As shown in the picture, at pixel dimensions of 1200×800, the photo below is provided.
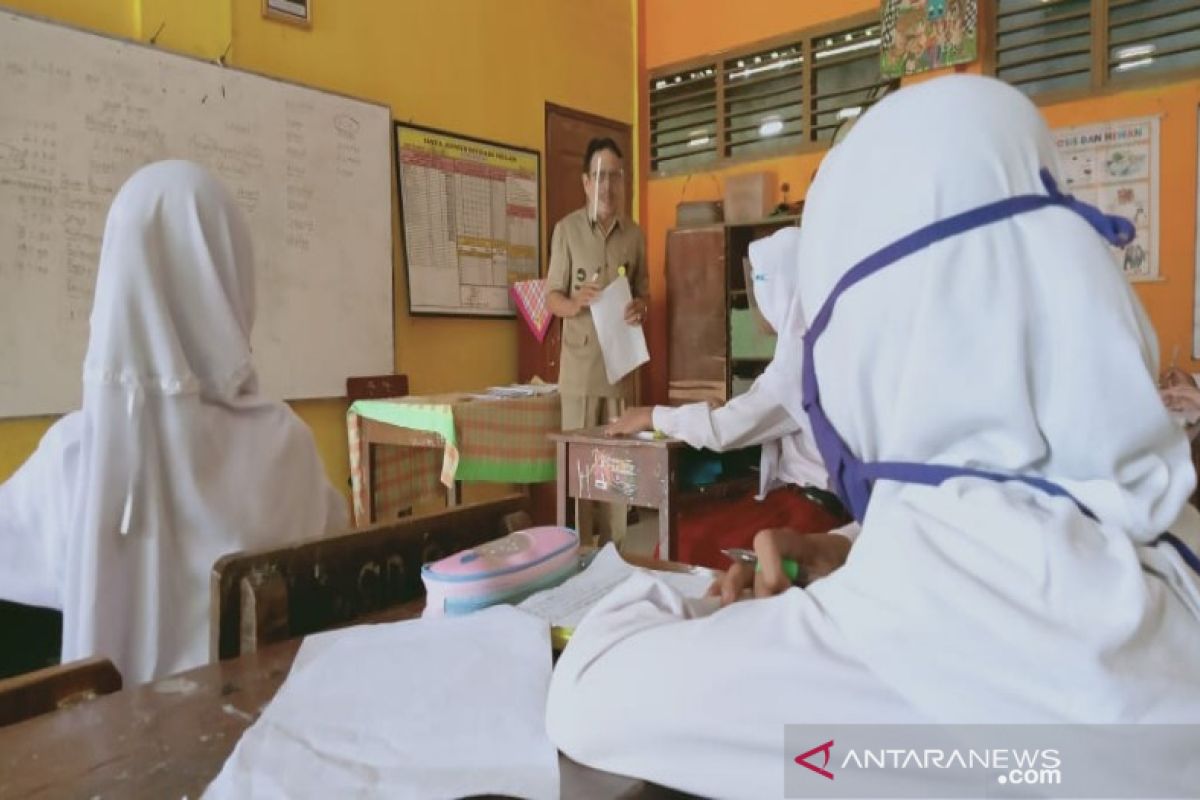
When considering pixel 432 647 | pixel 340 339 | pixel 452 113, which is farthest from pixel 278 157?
pixel 432 647

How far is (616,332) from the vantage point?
11.6 ft

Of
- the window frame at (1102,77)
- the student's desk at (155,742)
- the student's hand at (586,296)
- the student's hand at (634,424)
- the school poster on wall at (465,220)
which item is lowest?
the student's desk at (155,742)

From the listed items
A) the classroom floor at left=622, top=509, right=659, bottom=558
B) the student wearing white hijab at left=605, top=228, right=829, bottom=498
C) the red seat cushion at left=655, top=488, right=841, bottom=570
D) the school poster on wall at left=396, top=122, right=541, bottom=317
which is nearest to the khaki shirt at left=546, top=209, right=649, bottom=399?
the school poster on wall at left=396, top=122, right=541, bottom=317

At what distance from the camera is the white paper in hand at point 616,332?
3.51 meters

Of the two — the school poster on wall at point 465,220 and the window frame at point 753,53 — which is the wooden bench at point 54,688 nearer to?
the school poster on wall at point 465,220

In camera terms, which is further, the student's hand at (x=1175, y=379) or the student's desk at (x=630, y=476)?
the student's hand at (x=1175, y=379)

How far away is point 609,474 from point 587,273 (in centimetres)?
150

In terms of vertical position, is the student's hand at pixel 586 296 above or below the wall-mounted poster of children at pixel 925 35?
below

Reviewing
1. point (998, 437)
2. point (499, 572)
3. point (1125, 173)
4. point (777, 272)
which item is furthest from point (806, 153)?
point (998, 437)

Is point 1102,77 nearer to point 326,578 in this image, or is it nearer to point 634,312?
point 634,312

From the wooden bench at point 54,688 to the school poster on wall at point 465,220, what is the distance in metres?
3.22

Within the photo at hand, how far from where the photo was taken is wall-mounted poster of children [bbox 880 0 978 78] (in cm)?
399

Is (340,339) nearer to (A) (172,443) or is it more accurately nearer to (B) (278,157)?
(B) (278,157)

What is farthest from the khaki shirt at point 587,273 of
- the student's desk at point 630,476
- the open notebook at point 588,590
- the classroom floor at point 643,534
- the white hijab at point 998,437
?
the white hijab at point 998,437
